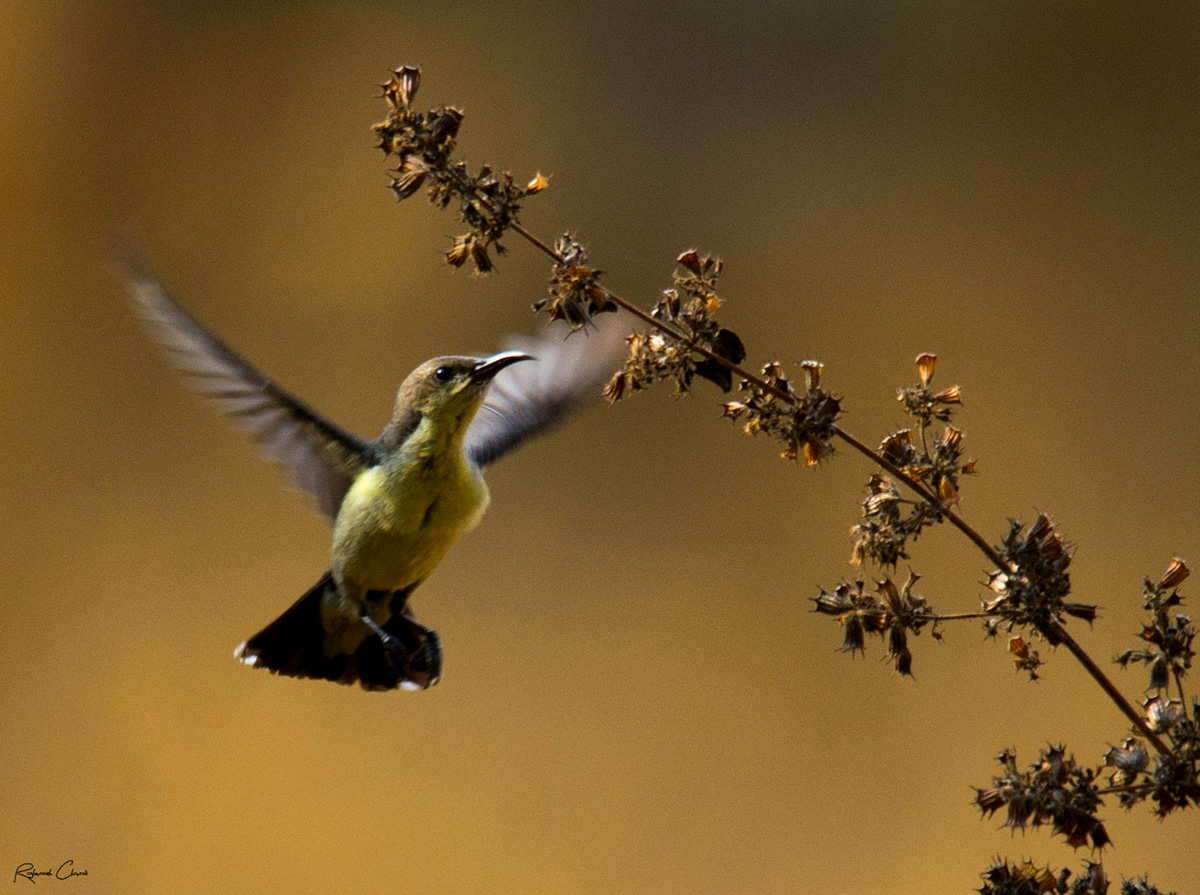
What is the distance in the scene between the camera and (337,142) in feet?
8.95

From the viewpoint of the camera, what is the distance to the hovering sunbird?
1.16 m

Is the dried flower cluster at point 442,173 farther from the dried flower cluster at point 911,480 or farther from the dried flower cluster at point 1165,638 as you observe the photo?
the dried flower cluster at point 1165,638

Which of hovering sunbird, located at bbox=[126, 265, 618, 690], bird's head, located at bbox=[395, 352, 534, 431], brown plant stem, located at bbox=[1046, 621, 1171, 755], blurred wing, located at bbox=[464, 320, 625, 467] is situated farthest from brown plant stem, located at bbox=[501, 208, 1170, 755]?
blurred wing, located at bbox=[464, 320, 625, 467]

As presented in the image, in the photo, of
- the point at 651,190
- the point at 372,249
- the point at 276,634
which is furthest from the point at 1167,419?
the point at 276,634

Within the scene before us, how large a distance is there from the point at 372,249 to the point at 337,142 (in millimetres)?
269

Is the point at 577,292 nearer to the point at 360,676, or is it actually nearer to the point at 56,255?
the point at 360,676

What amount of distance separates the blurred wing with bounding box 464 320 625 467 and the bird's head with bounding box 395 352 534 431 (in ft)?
0.53

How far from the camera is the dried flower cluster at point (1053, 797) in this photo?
2.25 ft

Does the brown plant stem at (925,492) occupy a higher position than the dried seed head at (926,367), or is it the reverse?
the dried seed head at (926,367)

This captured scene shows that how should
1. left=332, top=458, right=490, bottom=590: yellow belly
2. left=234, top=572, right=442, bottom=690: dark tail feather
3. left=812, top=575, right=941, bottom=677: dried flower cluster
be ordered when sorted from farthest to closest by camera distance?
1. left=234, top=572, right=442, bottom=690: dark tail feather
2. left=332, top=458, right=490, bottom=590: yellow belly
3. left=812, top=575, right=941, bottom=677: dried flower cluster

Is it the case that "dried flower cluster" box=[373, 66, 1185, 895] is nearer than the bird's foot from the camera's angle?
Yes

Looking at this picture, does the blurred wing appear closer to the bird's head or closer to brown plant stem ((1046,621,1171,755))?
the bird's head
